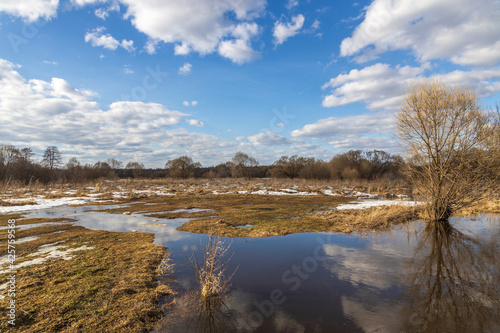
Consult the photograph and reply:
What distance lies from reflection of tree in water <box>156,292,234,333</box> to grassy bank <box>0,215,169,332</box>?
315mm

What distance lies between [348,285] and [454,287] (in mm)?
2445

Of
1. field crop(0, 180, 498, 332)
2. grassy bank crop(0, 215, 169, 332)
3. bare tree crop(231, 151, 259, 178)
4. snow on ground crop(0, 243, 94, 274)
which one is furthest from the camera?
bare tree crop(231, 151, 259, 178)

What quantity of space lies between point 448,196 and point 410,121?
13.8ft

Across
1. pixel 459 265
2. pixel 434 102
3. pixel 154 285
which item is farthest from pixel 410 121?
pixel 154 285

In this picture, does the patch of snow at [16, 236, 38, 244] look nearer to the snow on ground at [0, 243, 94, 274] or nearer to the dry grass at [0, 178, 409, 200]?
the snow on ground at [0, 243, 94, 274]

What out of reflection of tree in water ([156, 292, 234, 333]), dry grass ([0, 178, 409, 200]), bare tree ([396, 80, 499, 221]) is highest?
bare tree ([396, 80, 499, 221])

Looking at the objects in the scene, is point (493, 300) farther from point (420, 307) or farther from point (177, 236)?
point (177, 236)

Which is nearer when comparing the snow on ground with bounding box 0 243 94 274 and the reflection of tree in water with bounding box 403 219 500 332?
the reflection of tree in water with bounding box 403 219 500 332

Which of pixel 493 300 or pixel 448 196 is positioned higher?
pixel 448 196

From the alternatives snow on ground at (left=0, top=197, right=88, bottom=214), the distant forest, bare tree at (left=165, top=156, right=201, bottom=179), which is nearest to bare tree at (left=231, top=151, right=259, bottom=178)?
the distant forest

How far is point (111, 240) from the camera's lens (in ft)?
30.7

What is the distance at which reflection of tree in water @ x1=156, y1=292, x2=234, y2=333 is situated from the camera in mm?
4211

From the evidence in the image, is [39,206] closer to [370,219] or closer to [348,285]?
[348,285]

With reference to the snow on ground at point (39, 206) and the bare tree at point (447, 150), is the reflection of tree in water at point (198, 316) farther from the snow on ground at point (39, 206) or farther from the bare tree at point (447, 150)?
the snow on ground at point (39, 206)
